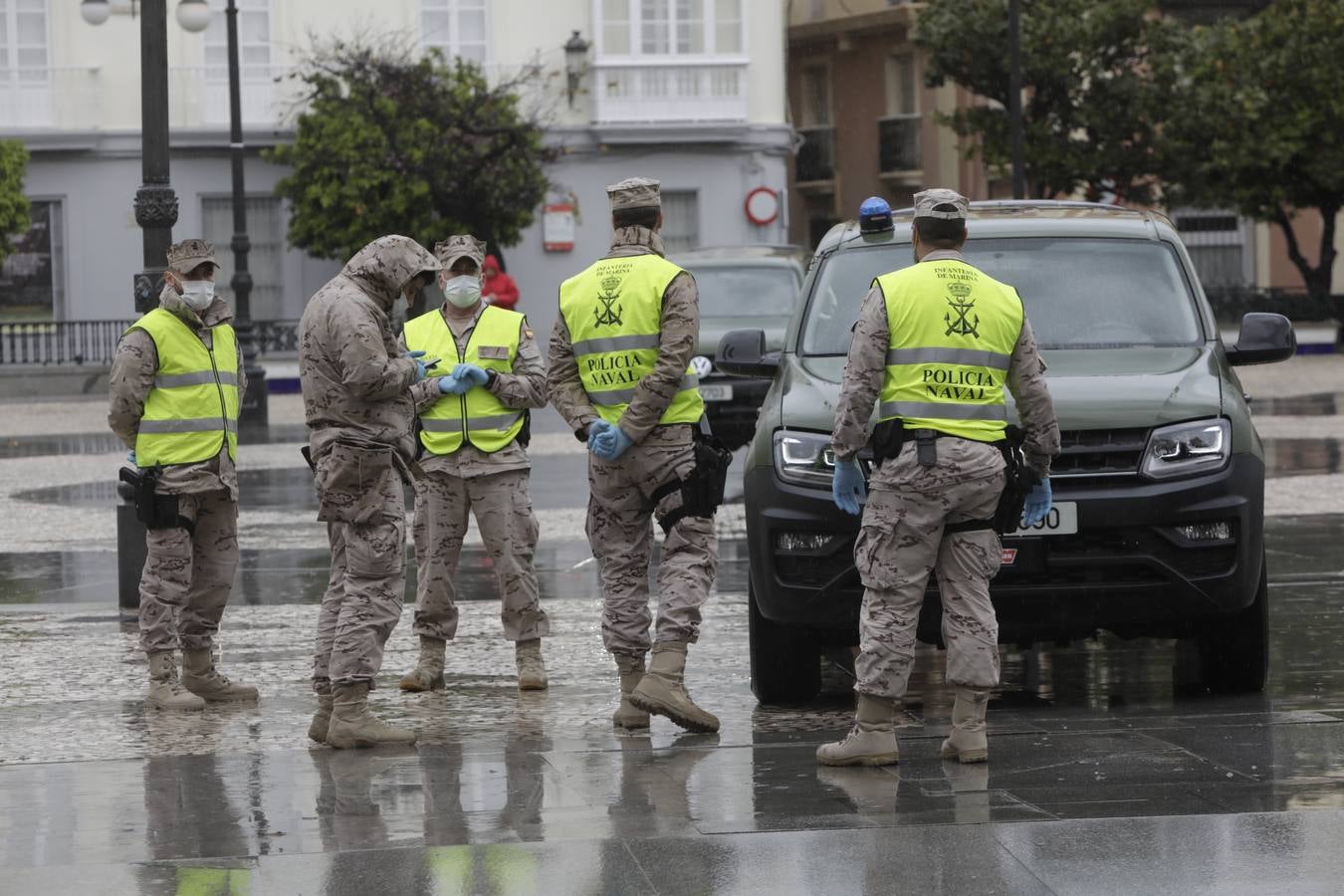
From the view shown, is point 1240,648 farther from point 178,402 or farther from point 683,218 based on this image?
point 683,218

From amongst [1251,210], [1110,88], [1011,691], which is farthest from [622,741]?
[1110,88]

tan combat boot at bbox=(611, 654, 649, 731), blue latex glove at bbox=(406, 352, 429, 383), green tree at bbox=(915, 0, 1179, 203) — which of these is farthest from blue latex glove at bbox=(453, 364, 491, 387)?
green tree at bbox=(915, 0, 1179, 203)

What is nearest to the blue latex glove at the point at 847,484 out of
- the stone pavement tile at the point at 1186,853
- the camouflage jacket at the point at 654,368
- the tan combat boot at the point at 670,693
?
the camouflage jacket at the point at 654,368

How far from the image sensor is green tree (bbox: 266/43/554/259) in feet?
117

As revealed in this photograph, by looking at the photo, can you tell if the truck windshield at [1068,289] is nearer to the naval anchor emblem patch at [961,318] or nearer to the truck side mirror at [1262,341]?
the truck side mirror at [1262,341]

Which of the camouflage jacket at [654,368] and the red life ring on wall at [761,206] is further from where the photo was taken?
the red life ring on wall at [761,206]

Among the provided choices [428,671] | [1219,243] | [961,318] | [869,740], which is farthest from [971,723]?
[1219,243]

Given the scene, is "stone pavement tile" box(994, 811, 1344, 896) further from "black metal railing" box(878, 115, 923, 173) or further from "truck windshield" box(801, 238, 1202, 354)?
"black metal railing" box(878, 115, 923, 173)

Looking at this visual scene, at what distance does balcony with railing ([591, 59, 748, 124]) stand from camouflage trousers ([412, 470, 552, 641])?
3189cm

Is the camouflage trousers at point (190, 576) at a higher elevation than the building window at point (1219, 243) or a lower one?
lower

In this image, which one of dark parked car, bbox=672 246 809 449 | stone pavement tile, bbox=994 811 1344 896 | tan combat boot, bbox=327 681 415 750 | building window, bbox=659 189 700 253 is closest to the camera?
stone pavement tile, bbox=994 811 1344 896

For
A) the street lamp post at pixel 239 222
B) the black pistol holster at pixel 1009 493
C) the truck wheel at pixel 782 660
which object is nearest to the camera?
the black pistol holster at pixel 1009 493

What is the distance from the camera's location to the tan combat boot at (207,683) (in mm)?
8734

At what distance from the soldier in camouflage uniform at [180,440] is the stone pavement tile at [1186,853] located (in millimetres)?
3806
